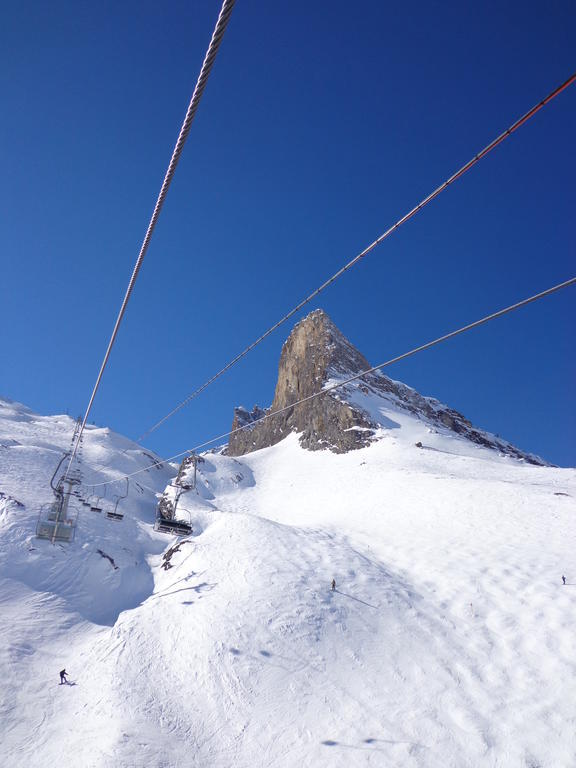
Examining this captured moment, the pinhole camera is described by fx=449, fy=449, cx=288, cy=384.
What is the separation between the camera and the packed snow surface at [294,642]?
1256 centimetres

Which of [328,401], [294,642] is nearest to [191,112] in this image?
[294,642]

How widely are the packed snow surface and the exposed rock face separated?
142ft

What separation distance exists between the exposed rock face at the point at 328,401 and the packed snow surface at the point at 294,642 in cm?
4341

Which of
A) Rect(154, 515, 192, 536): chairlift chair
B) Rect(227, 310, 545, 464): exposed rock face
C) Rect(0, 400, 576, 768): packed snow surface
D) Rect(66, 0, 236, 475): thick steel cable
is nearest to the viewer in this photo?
Rect(66, 0, 236, 475): thick steel cable

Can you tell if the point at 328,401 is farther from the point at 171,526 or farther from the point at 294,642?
the point at 294,642

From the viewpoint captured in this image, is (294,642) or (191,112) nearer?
(191,112)

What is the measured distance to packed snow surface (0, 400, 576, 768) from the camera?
1256 cm

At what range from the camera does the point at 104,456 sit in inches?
2450

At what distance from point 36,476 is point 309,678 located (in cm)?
3230

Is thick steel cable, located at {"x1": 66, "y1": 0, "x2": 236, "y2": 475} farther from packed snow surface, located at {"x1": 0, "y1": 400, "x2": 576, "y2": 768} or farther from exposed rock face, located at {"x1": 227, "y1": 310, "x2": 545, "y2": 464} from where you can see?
exposed rock face, located at {"x1": 227, "y1": 310, "x2": 545, "y2": 464}

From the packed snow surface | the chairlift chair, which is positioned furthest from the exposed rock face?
the chairlift chair

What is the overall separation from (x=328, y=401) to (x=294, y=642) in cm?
6738

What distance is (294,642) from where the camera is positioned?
16.7m

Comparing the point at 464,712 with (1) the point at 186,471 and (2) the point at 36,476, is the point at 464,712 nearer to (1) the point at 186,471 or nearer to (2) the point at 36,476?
Answer: (2) the point at 36,476
